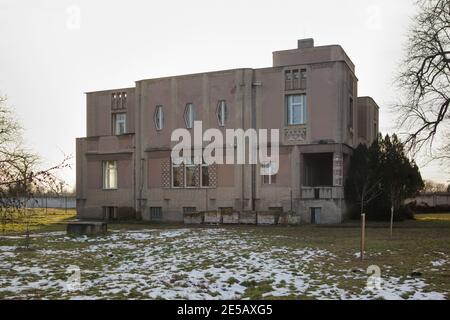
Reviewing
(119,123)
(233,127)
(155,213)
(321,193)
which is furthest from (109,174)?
(321,193)

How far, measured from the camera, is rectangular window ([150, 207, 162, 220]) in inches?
1257

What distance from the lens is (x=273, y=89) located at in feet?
95.7

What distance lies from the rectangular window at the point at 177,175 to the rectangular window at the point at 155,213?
2000mm

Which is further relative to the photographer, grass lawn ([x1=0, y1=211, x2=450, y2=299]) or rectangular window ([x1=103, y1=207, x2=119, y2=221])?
rectangular window ([x1=103, y1=207, x2=119, y2=221])

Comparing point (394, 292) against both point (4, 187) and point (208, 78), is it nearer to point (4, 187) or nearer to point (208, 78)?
point (4, 187)

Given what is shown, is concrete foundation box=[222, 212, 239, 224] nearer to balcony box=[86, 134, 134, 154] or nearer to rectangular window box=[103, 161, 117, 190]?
balcony box=[86, 134, 134, 154]

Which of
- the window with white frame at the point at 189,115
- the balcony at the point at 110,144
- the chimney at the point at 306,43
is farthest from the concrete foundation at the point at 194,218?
the chimney at the point at 306,43

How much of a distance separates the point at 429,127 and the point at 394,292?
19.5 meters

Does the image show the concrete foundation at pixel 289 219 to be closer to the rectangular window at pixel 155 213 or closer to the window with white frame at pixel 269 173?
the window with white frame at pixel 269 173

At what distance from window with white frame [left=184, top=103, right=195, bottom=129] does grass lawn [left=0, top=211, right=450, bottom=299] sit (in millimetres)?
15609

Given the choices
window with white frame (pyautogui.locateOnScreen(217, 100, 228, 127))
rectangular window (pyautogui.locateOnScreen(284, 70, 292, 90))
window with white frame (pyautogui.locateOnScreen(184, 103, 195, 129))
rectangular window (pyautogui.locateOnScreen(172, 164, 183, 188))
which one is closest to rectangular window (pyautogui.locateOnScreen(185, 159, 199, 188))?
rectangular window (pyautogui.locateOnScreen(172, 164, 183, 188))

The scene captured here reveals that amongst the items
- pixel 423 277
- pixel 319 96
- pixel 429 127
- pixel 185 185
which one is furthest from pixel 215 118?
pixel 423 277

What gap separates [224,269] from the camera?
34.4ft

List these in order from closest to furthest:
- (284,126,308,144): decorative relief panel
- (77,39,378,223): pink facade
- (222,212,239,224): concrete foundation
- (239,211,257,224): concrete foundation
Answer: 1. (239,211,257,224): concrete foundation
2. (222,212,239,224): concrete foundation
3. (77,39,378,223): pink facade
4. (284,126,308,144): decorative relief panel
